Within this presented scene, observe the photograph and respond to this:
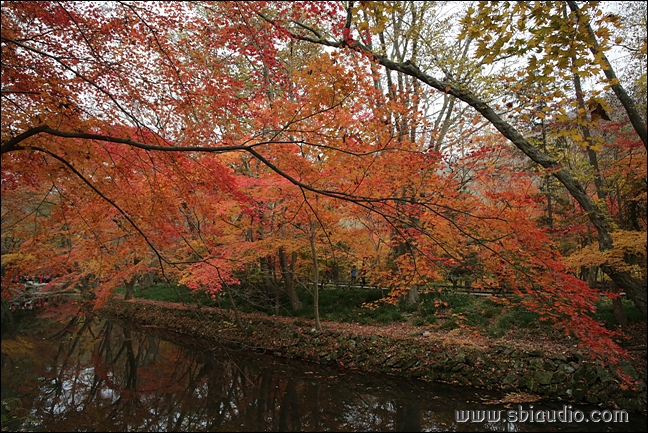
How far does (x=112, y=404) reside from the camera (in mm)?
6184

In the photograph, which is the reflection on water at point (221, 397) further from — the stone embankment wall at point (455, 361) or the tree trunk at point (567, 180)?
the tree trunk at point (567, 180)

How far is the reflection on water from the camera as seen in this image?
531cm

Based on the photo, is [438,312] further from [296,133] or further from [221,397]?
[296,133]

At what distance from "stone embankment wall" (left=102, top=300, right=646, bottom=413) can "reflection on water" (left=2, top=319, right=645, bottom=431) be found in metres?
0.32

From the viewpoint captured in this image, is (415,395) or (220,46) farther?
(415,395)

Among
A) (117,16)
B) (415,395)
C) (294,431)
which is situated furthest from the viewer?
(415,395)

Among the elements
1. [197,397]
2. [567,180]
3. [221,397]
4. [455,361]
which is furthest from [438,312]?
[197,397]

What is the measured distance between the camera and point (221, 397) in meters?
6.47

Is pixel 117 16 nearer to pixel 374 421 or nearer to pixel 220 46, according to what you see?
pixel 220 46

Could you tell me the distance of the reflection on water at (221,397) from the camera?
5312 millimetres

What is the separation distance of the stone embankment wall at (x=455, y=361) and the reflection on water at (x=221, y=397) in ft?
1.06

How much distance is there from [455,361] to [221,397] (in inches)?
196

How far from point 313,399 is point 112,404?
391 centimetres

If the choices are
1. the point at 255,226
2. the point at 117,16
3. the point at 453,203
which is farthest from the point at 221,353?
the point at 117,16
